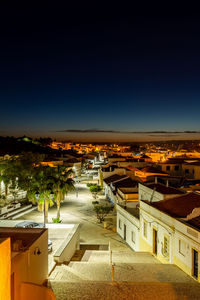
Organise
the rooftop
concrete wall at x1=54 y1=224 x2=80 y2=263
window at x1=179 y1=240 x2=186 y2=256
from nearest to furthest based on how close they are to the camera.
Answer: window at x1=179 y1=240 x2=186 y2=256 → concrete wall at x1=54 y1=224 x2=80 y2=263 → the rooftop

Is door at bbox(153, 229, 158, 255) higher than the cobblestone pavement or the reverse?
the reverse

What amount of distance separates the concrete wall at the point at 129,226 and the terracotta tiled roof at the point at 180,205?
351 centimetres

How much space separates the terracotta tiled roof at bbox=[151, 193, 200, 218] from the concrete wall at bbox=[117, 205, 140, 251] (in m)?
3.51

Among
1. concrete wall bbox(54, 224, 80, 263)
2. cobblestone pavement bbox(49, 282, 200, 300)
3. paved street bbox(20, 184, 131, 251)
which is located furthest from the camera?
paved street bbox(20, 184, 131, 251)

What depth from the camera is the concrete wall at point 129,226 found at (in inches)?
780

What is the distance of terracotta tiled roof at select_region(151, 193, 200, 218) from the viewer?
15.5 meters

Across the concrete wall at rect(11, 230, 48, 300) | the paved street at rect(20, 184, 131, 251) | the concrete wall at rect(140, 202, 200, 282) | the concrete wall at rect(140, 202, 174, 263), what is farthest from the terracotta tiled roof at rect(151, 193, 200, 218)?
the concrete wall at rect(11, 230, 48, 300)

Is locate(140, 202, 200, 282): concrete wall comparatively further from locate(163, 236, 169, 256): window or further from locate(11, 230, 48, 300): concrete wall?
locate(11, 230, 48, 300): concrete wall

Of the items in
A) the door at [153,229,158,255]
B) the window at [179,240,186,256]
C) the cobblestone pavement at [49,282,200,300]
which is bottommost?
the door at [153,229,158,255]

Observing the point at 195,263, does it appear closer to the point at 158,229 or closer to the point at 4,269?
the point at 158,229

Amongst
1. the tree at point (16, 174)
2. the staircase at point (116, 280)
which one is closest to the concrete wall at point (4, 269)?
the staircase at point (116, 280)

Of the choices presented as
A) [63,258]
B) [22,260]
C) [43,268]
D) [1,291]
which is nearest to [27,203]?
[63,258]

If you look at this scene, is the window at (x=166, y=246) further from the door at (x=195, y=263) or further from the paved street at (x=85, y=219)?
the paved street at (x=85, y=219)

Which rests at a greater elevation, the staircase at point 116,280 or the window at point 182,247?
the window at point 182,247
